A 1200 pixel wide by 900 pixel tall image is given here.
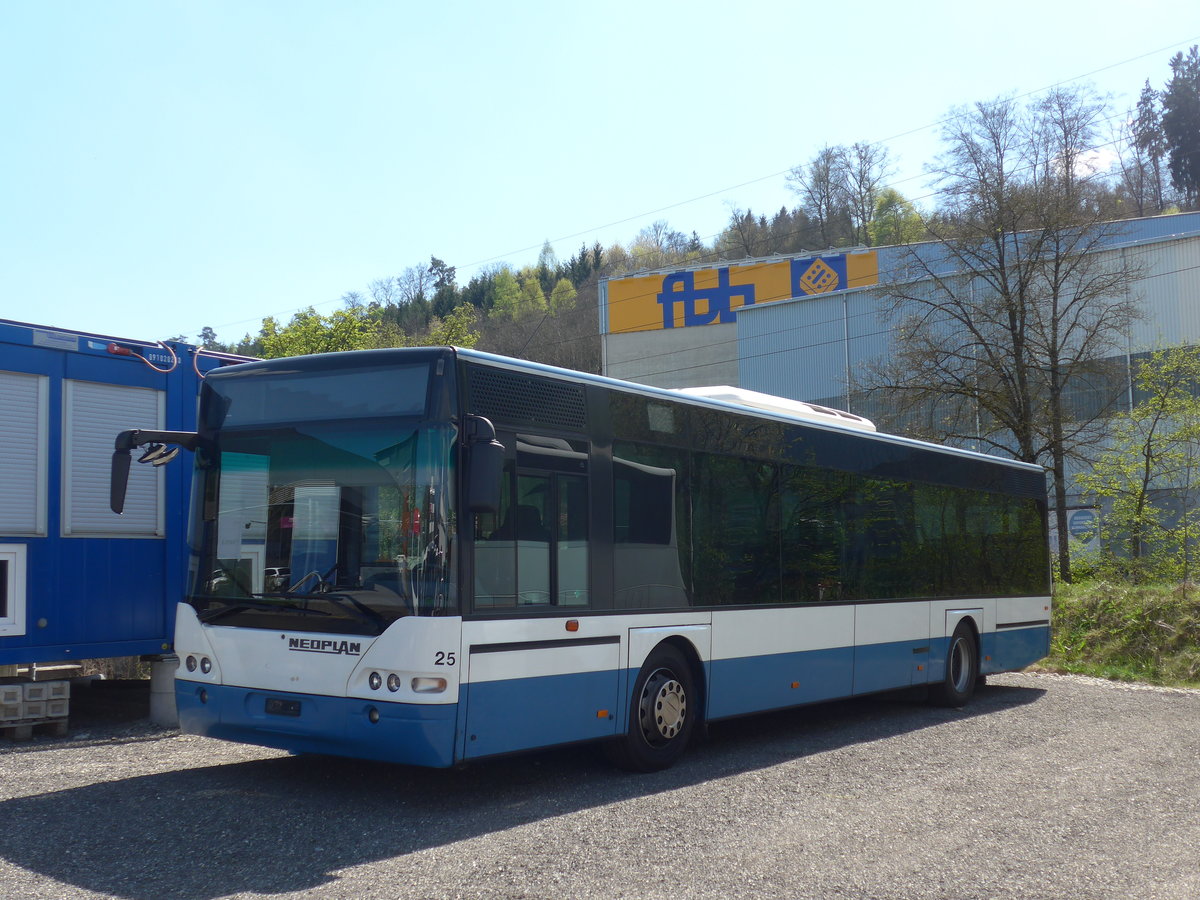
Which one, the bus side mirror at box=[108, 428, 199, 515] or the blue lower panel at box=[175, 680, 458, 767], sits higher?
the bus side mirror at box=[108, 428, 199, 515]

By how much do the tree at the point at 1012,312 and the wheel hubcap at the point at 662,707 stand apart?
19.0 m

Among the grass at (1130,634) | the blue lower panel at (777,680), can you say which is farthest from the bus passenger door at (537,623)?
the grass at (1130,634)

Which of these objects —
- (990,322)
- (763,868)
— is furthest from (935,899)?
(990,322)

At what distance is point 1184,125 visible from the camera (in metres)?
82.1

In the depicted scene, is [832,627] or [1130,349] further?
[1130,349]

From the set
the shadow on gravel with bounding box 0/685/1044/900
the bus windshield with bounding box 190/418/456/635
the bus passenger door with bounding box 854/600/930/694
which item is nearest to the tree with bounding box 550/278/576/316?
the bus passenger door with bounding box 854/600/930/694

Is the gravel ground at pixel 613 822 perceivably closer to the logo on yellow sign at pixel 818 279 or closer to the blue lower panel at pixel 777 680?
the blue lower panel at pixel 777 680

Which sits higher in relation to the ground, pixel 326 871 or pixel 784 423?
pixel 784 423

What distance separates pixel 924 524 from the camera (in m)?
13.1

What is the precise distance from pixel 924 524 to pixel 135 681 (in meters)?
8.97

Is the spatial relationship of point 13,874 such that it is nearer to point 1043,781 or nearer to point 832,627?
point 1043,781

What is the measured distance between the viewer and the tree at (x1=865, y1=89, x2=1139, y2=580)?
26.7 metres

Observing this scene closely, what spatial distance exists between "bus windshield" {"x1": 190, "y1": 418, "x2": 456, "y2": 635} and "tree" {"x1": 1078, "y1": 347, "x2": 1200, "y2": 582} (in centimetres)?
1884

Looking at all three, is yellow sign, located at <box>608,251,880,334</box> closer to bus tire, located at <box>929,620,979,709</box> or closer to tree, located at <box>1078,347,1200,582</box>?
tree, located at <box>1078,347,1200,582</box>
